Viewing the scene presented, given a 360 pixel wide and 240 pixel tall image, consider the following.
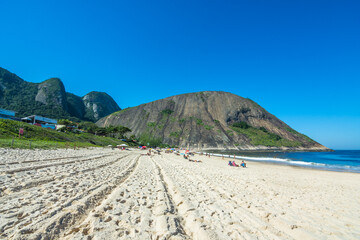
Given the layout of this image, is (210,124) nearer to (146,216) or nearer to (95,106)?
(146,216)

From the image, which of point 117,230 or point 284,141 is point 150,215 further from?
point 284,141

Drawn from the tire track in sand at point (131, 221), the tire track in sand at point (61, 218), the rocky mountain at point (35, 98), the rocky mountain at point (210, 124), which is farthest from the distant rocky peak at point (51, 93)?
the tire track in sand at point (131, 221)

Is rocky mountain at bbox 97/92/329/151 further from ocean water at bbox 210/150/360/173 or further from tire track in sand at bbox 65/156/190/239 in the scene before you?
tire track in sand at bbox 65/156/190/239

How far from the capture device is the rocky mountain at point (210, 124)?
285 ft

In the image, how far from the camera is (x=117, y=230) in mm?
2879

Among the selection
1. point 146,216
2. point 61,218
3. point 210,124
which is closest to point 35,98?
point 210,124

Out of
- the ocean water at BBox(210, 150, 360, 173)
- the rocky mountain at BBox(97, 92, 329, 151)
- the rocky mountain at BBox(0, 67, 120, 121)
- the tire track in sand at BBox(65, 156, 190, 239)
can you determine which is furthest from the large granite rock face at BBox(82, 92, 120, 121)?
the tire track in sand at BBox(65, 156, 190, 239)

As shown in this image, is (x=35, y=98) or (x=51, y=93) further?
(x=51, y=93)

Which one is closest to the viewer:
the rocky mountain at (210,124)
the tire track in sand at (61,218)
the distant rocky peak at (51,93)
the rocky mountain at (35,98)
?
the tire track in sand at (61,218)

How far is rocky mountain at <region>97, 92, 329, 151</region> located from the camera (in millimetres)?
86812

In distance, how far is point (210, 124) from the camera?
96.9m

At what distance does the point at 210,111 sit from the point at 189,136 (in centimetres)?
3052

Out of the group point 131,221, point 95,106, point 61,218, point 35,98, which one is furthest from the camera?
point 95,106

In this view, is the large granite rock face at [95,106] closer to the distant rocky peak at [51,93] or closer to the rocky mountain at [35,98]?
the rocky mountain at [35,98]
